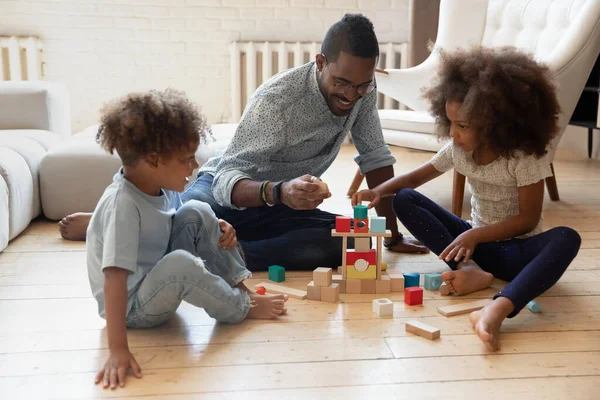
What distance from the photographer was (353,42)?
5.74ft

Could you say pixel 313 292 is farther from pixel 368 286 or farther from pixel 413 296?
pixel 413 296

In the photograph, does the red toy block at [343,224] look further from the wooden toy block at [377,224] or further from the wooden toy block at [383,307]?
the wooden toy block at [383,307]

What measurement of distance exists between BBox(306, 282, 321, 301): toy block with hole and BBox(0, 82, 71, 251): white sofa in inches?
40.9

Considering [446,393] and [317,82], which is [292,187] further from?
[446,393]

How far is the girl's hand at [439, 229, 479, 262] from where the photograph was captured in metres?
1.79

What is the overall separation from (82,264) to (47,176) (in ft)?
1.95

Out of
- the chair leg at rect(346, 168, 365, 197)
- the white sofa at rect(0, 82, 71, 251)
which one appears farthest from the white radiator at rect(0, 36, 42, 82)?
the chair leg at rect(346, 168, 365, 197)

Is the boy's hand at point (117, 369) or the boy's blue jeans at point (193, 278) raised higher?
the boy's blue jeans at point (193, 278)

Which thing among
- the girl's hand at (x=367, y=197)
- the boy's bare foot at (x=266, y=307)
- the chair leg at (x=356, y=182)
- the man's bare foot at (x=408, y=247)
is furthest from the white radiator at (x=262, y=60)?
the boy's bare foot at (x=266, y=307)

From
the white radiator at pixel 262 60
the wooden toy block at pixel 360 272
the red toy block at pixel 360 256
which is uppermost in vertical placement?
the white radiator at pixel 262 60

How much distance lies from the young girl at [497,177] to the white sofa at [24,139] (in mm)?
1184

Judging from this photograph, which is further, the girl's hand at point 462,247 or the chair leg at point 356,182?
the chair leg at point 356,182

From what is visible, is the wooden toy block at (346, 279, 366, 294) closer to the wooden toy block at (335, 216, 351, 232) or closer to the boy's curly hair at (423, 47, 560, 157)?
the wooden toy block at (335, 216, 351, 232)

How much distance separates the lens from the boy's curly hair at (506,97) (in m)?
1.70
